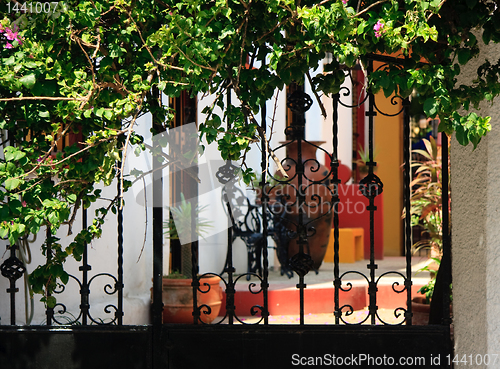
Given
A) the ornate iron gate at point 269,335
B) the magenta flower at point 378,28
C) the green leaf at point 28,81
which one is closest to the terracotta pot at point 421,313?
the ornate iron gate at point 269,335

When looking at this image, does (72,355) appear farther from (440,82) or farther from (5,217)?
(440,82)

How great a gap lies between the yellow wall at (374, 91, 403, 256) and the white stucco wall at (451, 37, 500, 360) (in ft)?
24.0

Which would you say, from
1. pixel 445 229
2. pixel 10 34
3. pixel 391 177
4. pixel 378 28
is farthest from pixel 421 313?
pixel 391 177

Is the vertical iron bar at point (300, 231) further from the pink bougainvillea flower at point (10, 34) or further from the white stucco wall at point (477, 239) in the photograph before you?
the pink bougainvillea flower at point (10, 34)

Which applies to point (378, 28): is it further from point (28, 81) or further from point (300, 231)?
point (28, 81)

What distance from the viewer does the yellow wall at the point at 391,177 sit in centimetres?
963

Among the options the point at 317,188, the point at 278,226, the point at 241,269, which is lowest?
the point at 241,269

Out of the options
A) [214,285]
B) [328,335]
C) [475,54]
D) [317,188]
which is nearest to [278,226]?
[317,188]

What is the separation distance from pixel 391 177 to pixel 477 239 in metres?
7.53

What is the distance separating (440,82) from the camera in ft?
6.37

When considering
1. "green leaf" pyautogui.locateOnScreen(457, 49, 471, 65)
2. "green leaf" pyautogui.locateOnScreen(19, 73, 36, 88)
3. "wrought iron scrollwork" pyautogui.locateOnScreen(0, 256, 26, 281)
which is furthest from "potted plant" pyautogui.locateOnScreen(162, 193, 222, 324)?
"green leaf" pyautogui.locateOnScreen(457, 49, 471, 65)

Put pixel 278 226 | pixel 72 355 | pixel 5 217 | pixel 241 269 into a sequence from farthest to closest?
pixel 241 269, pixel 278 226, pixel 72 355, pixel 5 217

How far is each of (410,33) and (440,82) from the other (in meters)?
0.23

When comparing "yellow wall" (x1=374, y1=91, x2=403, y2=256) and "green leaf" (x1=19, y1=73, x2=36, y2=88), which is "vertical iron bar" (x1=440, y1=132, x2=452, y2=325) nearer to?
"green leaf" (x1=19, y1=73, x2=36, y2=88)
